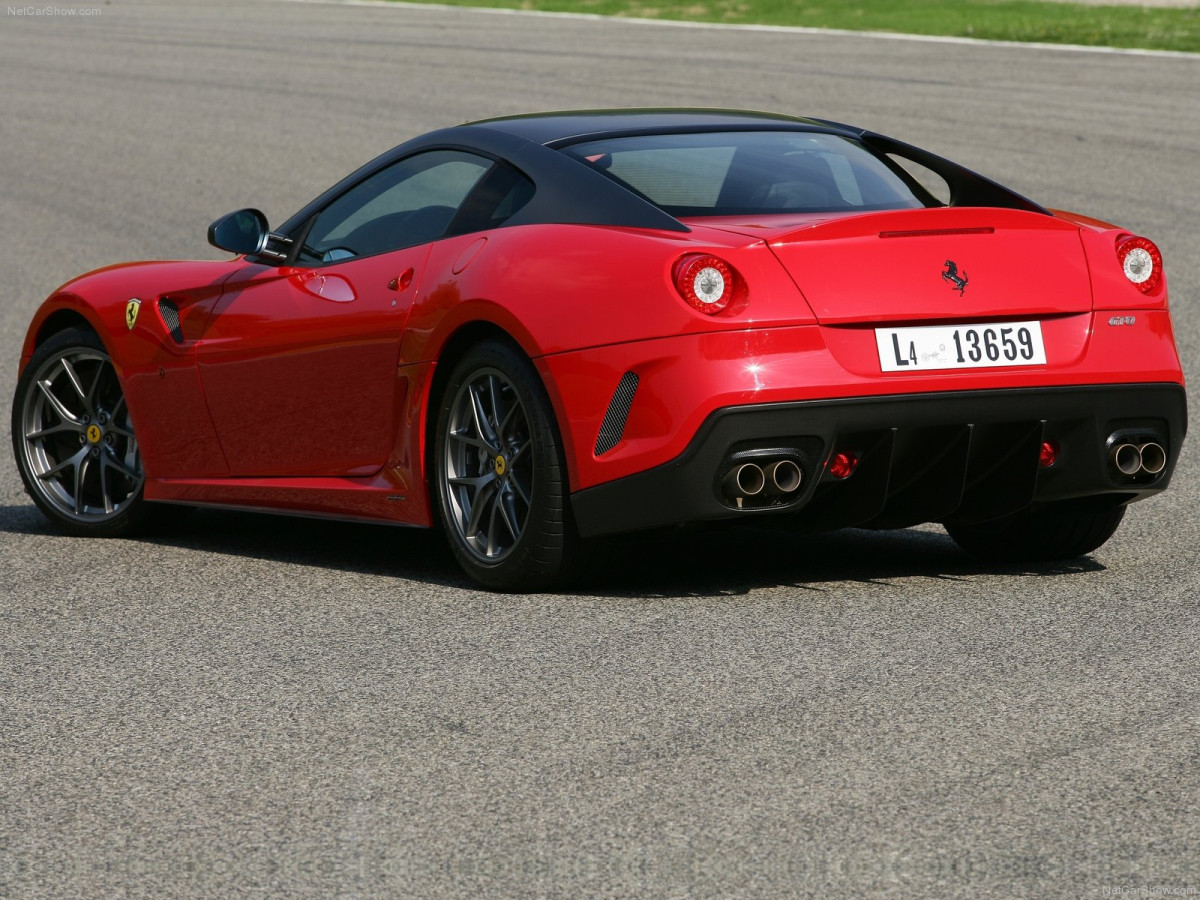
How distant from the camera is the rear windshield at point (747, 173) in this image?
552cm

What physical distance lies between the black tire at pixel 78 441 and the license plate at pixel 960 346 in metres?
3.04

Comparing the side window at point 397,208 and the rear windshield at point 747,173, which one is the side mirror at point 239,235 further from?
the rear windshield at point 747,173

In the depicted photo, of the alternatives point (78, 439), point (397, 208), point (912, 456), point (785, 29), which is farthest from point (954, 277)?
point (785, 29)

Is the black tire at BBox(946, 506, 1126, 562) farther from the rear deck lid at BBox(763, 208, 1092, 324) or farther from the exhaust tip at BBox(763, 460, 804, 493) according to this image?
the exhaust tip at BBox(763, 460, 804, 493)

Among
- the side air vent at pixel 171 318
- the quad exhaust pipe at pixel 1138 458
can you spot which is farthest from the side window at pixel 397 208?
the quad exhaust pipe at pixel 1138 458

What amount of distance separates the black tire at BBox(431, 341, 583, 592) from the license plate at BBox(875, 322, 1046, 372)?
3.02 ft

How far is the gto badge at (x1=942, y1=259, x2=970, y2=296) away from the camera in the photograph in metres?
5.12

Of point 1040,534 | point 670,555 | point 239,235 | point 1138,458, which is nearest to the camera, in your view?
point 1138,458

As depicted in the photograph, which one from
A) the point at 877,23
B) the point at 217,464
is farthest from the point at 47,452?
the point at 877,23

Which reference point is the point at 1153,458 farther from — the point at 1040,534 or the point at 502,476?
the point at 502,476

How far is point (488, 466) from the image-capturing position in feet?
18.4

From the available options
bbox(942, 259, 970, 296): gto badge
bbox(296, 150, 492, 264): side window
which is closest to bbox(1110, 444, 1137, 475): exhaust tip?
bbox(942, 259, 970, 296): gto badge

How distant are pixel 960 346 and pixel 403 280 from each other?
5.50 feet

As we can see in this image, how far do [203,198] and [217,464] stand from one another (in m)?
11.4
